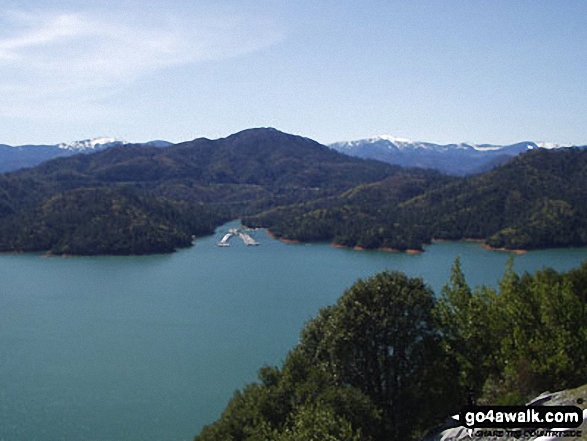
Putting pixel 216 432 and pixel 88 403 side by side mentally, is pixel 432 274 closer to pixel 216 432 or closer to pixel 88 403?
pixel 88 403

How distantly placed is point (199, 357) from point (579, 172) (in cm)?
10976

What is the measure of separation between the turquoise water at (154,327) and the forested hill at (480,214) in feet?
22.5

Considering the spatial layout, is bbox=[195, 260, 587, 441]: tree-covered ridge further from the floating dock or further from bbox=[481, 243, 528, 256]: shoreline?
the floating dock

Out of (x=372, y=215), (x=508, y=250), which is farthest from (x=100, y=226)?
(x=508, y=250)

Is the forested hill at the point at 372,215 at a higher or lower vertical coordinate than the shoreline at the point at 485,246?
higher

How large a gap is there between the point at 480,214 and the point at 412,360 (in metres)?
93.8

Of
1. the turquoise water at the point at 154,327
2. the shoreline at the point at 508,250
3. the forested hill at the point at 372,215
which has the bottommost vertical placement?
the turquoise water at the point at 154,327

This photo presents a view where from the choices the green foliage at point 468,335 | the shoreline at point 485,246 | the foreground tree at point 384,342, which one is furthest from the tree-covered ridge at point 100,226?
the green foliage at point 468,335

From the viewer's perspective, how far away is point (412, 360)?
20359 millimetres

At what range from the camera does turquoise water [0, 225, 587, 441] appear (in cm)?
2895

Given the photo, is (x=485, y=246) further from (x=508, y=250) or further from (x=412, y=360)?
(x=412, y=360)

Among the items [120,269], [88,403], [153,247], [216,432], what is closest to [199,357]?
[88,403]

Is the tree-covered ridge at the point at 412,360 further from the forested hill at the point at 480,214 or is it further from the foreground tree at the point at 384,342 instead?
the forested hill at the point at 480,214

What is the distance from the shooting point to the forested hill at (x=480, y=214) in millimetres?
93812
